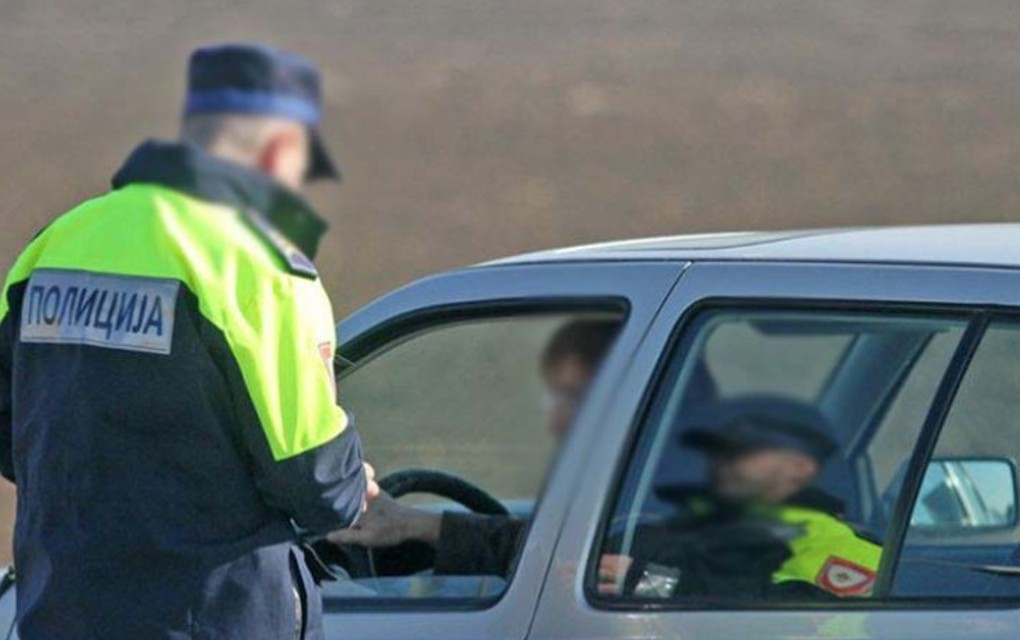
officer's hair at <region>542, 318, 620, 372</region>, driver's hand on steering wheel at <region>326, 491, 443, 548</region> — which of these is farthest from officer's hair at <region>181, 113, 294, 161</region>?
driver's hand on steering wheel at <region>326, 491, 443, 548</region>

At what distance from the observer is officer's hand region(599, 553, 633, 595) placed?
122 inches

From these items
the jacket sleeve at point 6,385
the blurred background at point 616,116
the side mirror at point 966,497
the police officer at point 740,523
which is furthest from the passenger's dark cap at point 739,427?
the blurred background at point 616,116

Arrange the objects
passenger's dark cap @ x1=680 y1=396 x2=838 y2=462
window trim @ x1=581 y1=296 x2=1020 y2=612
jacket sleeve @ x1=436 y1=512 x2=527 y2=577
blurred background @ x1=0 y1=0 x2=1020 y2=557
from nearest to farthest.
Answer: window trim @ x1=581 y1=296 x2=1020 y2=612, passenger's dark cap @ x1=680 y1=396 x2=838 y2=462, jacket sleeve @ x1=436 y1=512 x2=527 y2=577, blurred background @ x1=0 y1=0 x2=1020 y2=557

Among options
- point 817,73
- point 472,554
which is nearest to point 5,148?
point 817,73

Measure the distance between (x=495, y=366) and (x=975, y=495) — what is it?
88cm

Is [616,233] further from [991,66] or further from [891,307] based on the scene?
[891,307]

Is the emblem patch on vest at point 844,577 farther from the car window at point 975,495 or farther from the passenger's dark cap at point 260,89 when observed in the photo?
the passenger's dark cap at point 260,89

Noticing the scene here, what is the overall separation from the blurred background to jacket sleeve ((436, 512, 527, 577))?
909 cm

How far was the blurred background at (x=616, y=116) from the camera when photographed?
1430 centimetres

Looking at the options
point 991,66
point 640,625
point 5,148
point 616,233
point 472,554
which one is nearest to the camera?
point 640,625

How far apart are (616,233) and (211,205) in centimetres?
1161

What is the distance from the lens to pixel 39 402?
112 inches

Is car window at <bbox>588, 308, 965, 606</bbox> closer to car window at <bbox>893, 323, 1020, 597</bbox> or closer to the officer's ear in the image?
car window at <bbox>893, 323, 1020, 597</bbox>

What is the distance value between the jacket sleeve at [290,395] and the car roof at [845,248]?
0.70m
